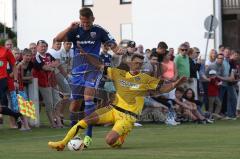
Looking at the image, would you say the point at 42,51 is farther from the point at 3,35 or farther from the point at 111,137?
the point at 3,35

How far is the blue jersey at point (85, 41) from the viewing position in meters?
14.6

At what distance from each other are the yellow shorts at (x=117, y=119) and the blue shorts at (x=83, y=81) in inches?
19.4

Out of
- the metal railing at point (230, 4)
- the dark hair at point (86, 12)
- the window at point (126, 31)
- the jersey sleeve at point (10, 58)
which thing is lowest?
the jersey sleeve at point (10, 58)

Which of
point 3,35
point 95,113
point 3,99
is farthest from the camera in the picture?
point 3,35

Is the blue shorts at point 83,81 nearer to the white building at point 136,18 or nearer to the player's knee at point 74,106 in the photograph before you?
the player's knee at point 74,106

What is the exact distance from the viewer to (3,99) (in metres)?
20.5

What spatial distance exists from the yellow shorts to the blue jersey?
77 cm

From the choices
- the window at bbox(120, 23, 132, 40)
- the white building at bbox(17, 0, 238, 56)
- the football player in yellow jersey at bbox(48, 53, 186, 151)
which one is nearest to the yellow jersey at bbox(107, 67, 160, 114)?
the football player in yellow jersey at bbox(48, 53, 186, 151)

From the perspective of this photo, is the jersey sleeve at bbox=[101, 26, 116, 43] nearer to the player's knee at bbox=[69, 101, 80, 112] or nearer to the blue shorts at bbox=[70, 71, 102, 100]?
the blue shorts at bbox=[70, 71, 102, 100]

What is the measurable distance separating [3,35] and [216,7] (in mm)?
31841

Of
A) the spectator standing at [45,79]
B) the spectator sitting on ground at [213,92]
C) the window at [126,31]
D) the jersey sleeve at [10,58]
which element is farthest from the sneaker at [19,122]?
the window at [126,31]

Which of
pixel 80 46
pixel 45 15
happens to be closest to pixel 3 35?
pixel 45 15

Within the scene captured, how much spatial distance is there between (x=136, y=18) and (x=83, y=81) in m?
38.0

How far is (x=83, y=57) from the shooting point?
47.9ft
